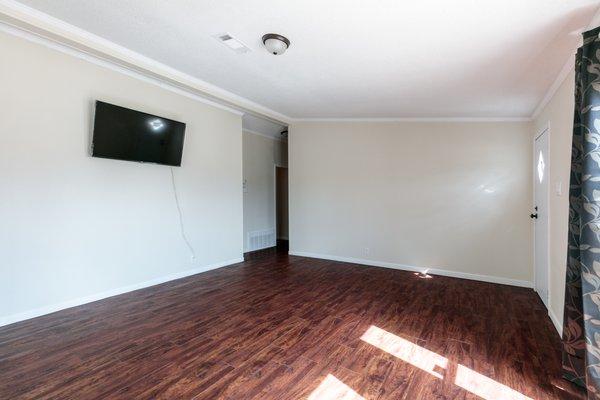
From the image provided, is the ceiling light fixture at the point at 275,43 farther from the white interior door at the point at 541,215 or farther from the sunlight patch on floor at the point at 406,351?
the white interior door at the point at 541,215

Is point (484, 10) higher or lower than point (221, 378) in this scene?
higher

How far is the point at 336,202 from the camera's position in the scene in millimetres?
5699

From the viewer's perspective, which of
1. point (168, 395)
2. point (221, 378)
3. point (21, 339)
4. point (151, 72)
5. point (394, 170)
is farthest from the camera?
point (394, 170)

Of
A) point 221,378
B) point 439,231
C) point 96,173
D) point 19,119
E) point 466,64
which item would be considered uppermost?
point 466,64

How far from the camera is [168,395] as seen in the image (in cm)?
190

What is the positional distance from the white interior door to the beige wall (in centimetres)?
32

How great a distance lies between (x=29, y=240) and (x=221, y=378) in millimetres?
2444

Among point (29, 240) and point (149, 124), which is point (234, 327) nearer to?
point (29, 240)

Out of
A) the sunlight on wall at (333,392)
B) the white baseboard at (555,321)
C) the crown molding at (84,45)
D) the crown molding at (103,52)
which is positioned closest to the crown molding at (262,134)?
the crown molding at (103,52)

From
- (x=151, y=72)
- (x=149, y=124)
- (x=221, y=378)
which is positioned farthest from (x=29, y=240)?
(x=221, y=378)

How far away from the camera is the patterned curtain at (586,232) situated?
180 centimetres

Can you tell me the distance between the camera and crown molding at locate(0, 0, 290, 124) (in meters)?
2.43

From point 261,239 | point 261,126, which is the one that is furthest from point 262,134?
point 261,239

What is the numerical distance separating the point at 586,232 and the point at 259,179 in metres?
5.79
